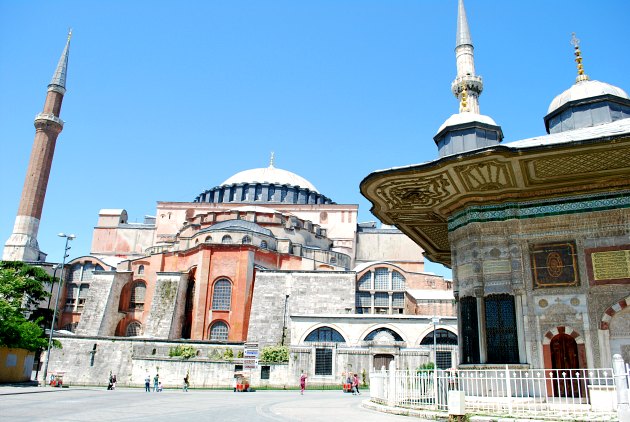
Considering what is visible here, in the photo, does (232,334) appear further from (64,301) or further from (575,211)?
(575,211)

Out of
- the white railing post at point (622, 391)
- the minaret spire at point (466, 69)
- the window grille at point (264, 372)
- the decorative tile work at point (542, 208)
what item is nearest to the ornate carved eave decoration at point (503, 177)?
the decorative tile work at point (542, 208)

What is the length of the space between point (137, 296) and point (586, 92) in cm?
3125

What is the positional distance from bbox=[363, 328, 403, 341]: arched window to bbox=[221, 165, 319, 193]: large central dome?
27120 mm

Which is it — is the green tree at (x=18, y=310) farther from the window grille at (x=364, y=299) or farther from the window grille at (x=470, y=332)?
Answer: the window grille at (x=470, y=332)

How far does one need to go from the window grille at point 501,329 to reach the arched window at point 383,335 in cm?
1573

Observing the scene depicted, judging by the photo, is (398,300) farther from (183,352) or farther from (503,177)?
(503,177)

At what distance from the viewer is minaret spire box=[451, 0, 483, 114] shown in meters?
32.3

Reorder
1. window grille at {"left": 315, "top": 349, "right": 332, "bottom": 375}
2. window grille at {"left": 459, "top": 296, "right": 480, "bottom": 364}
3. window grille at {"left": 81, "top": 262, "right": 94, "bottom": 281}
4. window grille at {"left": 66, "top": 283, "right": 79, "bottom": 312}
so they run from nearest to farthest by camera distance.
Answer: window grille at {"left": 459, "top": 296, "right": 480, "bottom": 364} → window grille at {"left": 315, "top": 349, "right": 332, "bottom": 375} → window grille at {"left": 66, "top": 283, "right": 79, "bottom": 312} → window grille at {"left": 81, "top": 262, "right": 94, "bottom": 281}

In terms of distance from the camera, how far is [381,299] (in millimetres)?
34531

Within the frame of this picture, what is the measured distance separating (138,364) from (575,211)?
77.5 ft

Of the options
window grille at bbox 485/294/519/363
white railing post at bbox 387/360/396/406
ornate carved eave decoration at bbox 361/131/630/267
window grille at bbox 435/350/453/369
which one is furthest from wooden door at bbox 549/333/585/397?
window grille at bbox 435/350/453/369

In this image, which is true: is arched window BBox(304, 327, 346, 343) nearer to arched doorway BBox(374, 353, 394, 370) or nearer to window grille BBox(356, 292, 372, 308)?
arched doorway BBox(374, 353, 394, 370)

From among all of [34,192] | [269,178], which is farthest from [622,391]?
[269,178]

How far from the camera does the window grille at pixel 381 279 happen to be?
34719 mm
